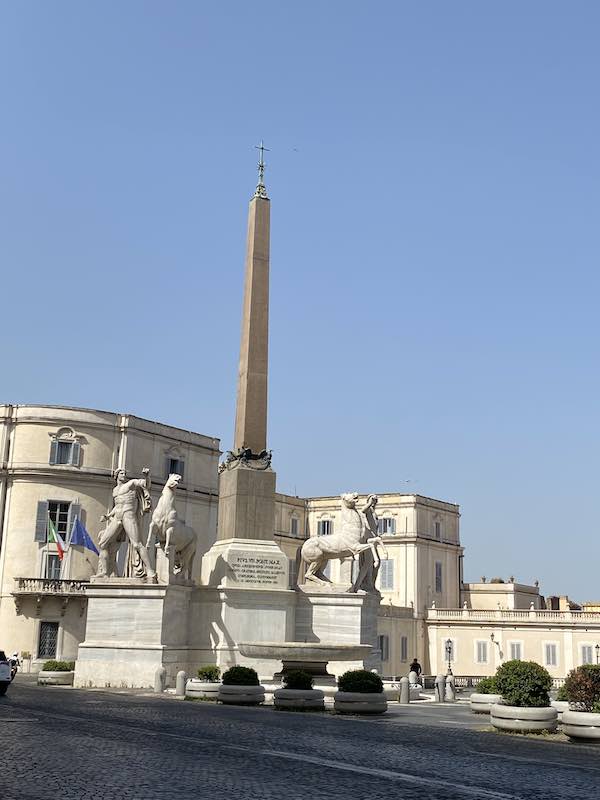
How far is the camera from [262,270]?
Answer: 28.8 metres

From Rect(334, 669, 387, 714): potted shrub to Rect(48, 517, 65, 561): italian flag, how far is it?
1195 inches

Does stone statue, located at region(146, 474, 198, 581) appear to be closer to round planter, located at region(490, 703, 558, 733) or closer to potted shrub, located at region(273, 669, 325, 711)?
potted shrub, located at region(273, 669, 325, 711)

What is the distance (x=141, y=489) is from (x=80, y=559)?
2533cm

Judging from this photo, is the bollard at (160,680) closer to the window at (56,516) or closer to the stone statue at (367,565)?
the stone statue at (367,565)

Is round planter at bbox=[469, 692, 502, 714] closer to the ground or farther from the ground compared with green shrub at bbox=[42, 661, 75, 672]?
closer to the ground

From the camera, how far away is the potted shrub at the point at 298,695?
19.7m

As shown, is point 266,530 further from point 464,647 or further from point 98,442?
point 464,647

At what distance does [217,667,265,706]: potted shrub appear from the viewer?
2042 centimetres

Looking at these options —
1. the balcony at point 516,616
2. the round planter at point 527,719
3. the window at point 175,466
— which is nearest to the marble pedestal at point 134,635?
the round planter at point 527,719

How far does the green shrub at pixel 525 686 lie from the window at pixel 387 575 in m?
51.1

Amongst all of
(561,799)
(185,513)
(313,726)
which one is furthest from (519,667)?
(185,513)

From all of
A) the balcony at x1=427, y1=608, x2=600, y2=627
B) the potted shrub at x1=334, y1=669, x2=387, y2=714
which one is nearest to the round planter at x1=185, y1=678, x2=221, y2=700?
the potted shrub at x1=334, y1=669, x2=387, y2=714

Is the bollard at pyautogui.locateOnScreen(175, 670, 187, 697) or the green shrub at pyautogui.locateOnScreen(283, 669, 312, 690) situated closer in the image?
the green shrub at pyautogui.locateOnScreen(283, 669, 312, 690)

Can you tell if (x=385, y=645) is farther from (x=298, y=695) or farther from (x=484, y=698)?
(x=298, y=695)
